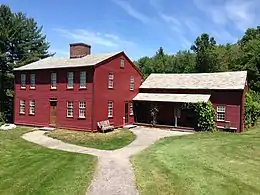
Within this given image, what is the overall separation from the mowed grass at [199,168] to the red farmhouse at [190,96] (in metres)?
7.26

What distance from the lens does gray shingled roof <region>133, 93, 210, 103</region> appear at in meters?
29.7

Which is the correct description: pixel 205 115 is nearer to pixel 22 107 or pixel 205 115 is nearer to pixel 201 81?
pixel 201 81

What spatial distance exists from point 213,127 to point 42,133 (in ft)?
50.1

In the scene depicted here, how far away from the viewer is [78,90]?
28859 millimetres

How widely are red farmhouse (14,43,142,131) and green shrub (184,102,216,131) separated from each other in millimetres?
7311

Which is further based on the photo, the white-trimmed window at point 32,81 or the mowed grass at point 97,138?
the white-trimmed window at point 32,81

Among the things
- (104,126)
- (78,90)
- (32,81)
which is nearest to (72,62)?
(78,90)

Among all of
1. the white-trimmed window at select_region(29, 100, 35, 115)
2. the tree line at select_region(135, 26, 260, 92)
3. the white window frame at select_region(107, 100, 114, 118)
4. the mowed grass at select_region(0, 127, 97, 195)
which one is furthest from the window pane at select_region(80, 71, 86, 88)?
the tree line at select_region(135, 26, 260, 92)

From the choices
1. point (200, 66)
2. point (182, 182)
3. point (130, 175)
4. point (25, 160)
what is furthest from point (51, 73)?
point (200, 66)

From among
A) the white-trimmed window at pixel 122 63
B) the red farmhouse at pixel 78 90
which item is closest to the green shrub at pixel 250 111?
the red farmhouse at pixel 78 90

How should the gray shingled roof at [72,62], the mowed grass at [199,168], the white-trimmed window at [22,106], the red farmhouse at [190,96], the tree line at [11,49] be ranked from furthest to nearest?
the tree line at [11,49], the white-trimmed window at [22,106], the red farmhouse at [190,96], the gray shingled roof at [72,62], the mowed grass at [199,168]

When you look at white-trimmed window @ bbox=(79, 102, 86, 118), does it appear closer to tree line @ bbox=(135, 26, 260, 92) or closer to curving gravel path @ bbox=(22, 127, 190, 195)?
curving gravel path @ bbox=(22, 127, 190, 195)

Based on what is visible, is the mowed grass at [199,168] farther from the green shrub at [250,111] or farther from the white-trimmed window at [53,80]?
the white-trimmed window at [53,80]

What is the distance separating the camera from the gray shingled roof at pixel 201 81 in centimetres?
2981
